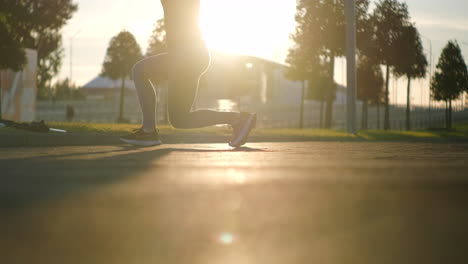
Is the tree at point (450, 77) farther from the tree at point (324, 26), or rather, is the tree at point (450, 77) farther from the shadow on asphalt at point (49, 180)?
the shadow on asphalt at point (49, 180)

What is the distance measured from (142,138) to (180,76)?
0.87 metres

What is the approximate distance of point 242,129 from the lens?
835 centimetres

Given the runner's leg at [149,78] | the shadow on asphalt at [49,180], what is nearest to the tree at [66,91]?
the runner's leg at [149,78]

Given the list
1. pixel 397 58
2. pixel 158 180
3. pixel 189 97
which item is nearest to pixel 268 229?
pixel 158 180

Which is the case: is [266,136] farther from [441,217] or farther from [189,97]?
[441,217]

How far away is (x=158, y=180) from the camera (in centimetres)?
356

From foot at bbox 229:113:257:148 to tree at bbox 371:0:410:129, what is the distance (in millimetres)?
37085

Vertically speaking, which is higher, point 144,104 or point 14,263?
point 144,104

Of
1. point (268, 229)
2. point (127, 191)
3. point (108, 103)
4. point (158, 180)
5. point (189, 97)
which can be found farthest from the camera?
point (108, 103)

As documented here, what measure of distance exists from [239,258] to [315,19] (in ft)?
121

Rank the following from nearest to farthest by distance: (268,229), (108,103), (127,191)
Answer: (268,229), (127,191), (108,103)

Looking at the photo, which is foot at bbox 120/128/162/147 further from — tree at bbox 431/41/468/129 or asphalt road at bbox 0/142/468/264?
tree at bbox 431/41/468/129

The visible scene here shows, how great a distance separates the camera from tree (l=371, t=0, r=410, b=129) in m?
46.3

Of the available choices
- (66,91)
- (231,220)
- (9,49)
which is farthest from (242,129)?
(66,91)
